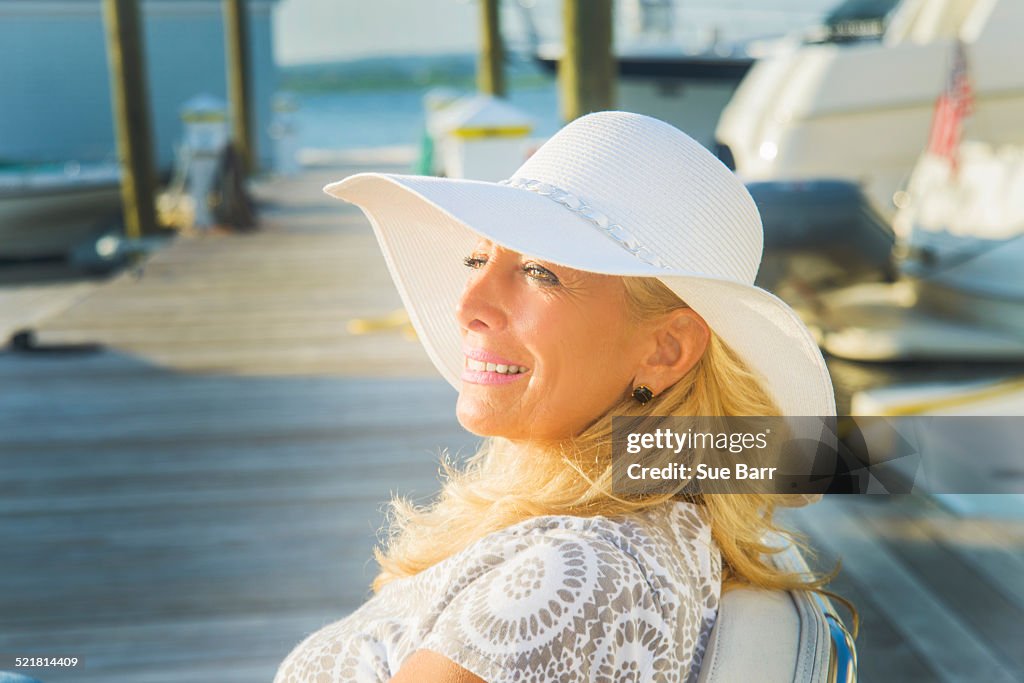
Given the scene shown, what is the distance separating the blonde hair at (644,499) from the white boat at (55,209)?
14.2 m

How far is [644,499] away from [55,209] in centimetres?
1465

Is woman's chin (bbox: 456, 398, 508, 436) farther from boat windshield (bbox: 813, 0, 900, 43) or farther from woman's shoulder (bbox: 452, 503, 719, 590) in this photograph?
boat windshield (bbox: 813, 0, 900, 43)

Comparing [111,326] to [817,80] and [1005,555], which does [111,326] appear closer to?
[817,80]

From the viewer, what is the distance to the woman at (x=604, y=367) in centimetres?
109

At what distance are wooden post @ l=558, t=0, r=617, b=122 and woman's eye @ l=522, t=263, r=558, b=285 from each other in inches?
161

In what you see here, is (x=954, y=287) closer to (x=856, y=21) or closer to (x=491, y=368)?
(x=491, y=368)

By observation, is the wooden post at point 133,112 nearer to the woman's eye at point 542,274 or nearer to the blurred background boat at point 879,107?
the blurred background boat at point 879,107

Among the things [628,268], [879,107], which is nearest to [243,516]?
[628,268]

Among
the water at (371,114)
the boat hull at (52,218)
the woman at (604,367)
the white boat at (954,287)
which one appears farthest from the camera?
the water at (371,114)

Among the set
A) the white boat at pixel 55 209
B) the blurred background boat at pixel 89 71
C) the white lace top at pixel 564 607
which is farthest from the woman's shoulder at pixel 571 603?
the blurred background boat at pixel 89 71

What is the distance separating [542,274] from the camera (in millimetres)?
1176

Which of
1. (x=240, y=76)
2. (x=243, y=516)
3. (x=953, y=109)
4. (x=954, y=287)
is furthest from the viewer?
(x=240, y=76)

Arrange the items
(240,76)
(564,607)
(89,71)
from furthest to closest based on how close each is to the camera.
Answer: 1. (89,71)
2. (240,76)
3. (564,607)

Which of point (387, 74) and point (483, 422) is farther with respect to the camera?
point (387, 74)
